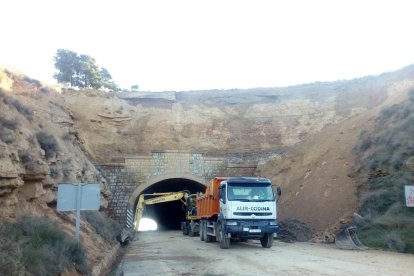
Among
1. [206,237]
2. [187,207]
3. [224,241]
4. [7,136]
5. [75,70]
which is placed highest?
[75,70]

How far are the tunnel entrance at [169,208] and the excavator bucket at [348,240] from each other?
1752cm

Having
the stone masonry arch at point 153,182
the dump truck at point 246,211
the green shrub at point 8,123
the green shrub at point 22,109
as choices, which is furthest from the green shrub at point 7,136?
the stone masonry arch at point 153,182

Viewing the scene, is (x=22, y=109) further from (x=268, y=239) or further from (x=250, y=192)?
(x=268, y=239)

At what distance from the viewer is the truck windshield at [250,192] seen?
17172 mm

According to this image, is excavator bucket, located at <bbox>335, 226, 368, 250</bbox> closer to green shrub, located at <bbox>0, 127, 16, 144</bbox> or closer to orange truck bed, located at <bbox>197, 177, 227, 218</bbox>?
orange truck bed, located at <bbox>197, 177, 227, 218</bbox>

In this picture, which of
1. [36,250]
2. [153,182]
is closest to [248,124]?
[153,182]

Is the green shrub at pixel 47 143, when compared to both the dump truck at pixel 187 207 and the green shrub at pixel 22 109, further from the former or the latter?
the dump truck at pixel 187 207

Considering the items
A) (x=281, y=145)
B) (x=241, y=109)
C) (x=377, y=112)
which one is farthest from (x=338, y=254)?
(x=241, y=109)

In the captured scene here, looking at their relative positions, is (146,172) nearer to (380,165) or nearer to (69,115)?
(69,115)

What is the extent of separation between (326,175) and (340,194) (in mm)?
2692

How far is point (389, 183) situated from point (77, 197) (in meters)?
13.7

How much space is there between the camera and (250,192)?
1741cm

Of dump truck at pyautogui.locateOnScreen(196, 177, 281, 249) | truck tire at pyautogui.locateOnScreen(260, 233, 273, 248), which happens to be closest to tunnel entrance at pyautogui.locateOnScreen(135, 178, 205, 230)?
dump truck at pyautogui.locateOnScreen(196, 177, 281, 249)

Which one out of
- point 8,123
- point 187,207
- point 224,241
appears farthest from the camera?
point 187,207
